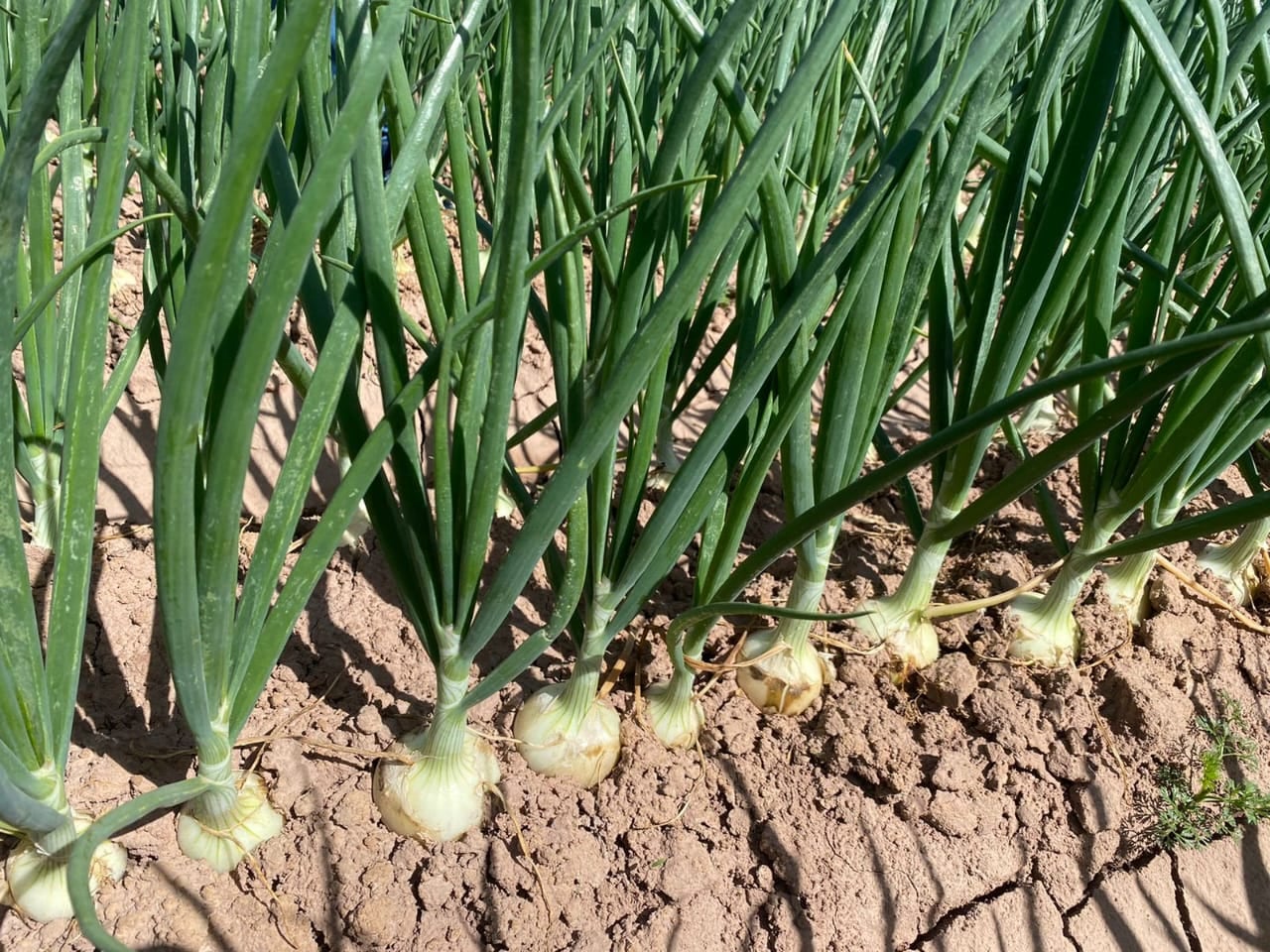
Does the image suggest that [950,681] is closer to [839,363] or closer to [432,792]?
[839,363]

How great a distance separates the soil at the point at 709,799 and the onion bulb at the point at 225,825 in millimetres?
20

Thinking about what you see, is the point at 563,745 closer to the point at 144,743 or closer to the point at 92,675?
the point at 144,743

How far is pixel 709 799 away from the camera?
997 millimetres

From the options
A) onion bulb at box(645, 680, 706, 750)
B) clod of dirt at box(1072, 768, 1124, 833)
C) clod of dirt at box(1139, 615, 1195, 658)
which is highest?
clod of dirt at box(1139, 615, 1195, 658)

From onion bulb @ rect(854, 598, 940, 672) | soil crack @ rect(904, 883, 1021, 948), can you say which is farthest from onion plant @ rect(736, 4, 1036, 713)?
soil crack @ rect(904, 883, 1021, 948)

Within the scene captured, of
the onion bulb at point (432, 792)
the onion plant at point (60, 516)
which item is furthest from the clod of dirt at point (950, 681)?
the onion plant at point (60, 516)

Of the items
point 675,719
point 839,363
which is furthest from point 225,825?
point 839,363

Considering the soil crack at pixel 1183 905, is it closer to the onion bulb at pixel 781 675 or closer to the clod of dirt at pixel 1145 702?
the clod of dirt at pixel 1145 702

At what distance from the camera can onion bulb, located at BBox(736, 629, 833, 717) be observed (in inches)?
41.6

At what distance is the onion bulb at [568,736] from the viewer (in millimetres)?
966

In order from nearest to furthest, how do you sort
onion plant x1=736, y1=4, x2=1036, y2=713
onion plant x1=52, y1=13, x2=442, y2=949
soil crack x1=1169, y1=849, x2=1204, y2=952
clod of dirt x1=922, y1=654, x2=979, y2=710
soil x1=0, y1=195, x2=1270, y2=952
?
onion plant x1=52, y1=13, x2=442, y2=949 → onion plant x1=736, y1=4, x2=1036, y2=713 → soil x1=0, y1=195, x2=1270, y2=952 → soil crack x1=1169, y1=849, x2=1204, y2=952 → clod of dirt x1=922, y1=654, x2=979, y2=710

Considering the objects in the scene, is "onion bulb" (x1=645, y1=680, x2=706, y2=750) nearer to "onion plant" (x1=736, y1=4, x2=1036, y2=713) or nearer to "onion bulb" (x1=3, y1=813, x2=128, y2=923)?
"onion plant" (x1=736, y1=4, x2=1036, y2=713)

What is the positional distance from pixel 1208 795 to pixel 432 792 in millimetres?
868

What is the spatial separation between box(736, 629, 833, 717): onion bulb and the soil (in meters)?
0.03
